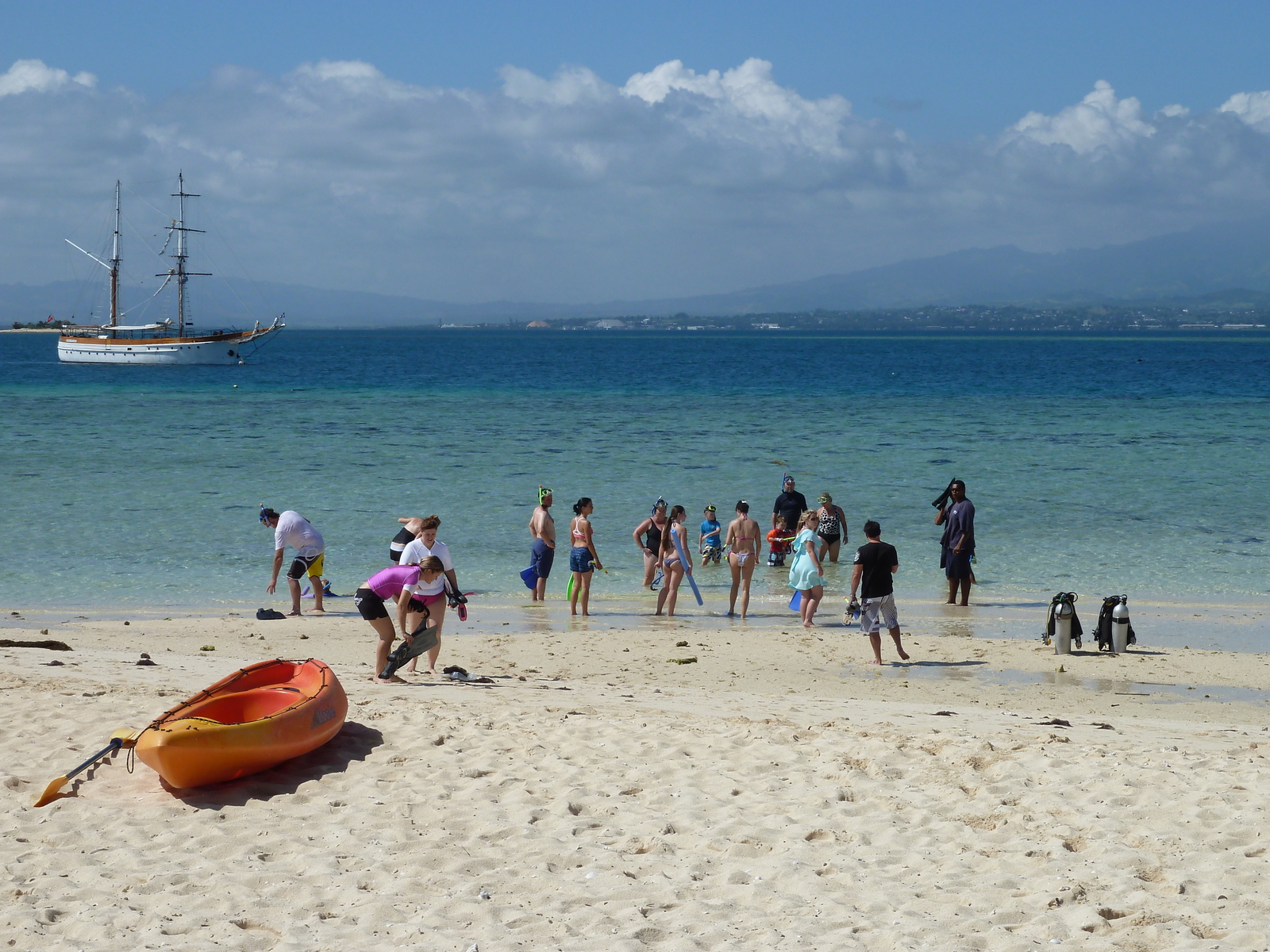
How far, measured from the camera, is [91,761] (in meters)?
7.02

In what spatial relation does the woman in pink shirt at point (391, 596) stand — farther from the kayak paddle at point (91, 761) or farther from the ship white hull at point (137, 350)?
the ship white hull at point (137, 350)

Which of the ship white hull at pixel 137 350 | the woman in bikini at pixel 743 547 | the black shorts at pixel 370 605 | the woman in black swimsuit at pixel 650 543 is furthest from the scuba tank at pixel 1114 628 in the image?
the ship white hull at pixel 137 350

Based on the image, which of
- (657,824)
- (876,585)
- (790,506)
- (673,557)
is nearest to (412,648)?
(657,824)

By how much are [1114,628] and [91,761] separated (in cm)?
951

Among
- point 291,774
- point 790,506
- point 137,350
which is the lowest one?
point 291,774

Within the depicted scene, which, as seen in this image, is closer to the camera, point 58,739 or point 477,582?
point 58,739

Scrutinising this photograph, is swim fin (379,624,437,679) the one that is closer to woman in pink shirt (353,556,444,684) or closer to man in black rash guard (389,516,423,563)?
woman in pink shirt (353,556,444,684)

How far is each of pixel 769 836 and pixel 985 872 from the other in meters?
1.21

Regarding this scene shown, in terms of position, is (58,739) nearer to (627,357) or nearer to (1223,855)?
(1223,855)

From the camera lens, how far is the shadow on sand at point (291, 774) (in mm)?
6961

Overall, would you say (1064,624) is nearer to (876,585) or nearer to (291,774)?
(876,585)

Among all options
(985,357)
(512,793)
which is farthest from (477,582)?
(985,357)

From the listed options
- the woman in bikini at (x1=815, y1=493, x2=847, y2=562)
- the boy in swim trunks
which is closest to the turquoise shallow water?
the woman in bikini at (x1=815, y1=493, x2=847, y2=562)

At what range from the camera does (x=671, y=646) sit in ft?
39.3
